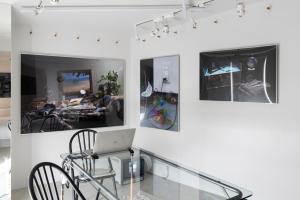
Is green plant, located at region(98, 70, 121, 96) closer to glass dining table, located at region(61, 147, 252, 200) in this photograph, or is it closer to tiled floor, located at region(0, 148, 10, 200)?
glass dining table, located at region(61, 147, 252, 200)

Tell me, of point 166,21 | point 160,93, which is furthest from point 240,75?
point 160,93

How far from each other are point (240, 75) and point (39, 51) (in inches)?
105

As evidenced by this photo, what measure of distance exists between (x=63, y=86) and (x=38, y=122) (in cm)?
61

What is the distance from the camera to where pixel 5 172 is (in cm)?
318

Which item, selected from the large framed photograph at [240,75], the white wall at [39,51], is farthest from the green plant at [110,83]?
the large framed photograph at [240,75]

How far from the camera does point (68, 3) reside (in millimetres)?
2766

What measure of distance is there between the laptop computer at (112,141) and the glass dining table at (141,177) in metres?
0.06

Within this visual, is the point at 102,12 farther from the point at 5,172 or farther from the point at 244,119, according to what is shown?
the point at 5,172

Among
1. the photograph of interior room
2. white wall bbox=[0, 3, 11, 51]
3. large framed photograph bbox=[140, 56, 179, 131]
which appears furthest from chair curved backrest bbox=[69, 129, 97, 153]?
white wall bbox=[0, 3, 11, 51]

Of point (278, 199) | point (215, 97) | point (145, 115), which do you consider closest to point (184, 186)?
point (278, 199)

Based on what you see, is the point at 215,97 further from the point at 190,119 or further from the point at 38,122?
the point at 38,122

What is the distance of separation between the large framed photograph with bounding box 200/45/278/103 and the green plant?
1.57m

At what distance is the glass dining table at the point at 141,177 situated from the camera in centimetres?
220

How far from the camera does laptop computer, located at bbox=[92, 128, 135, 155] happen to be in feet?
8.43
